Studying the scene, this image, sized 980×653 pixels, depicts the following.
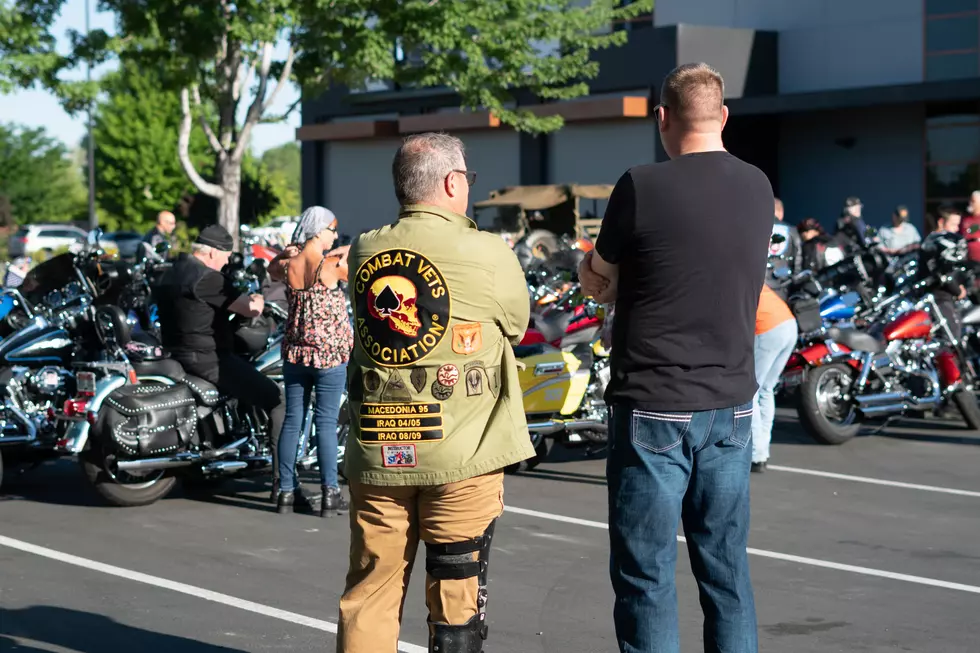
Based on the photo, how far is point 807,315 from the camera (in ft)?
34.3

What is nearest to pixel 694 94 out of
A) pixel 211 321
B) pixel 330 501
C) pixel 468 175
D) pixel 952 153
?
pixel 468 175

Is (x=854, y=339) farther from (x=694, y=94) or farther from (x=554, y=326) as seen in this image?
(x=694, y=94)

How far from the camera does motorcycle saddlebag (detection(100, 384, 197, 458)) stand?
25.4 ft

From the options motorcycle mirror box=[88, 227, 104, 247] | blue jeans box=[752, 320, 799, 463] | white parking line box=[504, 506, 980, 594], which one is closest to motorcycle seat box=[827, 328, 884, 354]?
blue jeans box=[752, 320, 799, 463]

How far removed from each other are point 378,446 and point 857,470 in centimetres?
631

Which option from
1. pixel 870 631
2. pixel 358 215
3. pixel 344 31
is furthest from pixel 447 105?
pixel 870 631

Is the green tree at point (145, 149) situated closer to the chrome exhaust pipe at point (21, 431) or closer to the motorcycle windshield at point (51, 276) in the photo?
the motorcycle windshield at point (51, 276)

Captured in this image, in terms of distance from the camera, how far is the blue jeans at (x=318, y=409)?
7.67m

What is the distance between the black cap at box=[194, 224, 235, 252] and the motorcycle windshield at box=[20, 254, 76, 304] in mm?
1586

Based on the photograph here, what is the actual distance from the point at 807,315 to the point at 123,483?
530cm

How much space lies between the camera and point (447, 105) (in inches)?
1390

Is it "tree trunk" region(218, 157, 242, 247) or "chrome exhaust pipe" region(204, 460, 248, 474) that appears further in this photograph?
"tree trunk" region(218, 157, 242, 247)

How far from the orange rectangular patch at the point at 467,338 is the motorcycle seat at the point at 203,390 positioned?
4452mm

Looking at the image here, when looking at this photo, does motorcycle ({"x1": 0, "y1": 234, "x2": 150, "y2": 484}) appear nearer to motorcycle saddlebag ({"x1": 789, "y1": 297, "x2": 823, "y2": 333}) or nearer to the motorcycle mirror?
the motorcycle mirror
